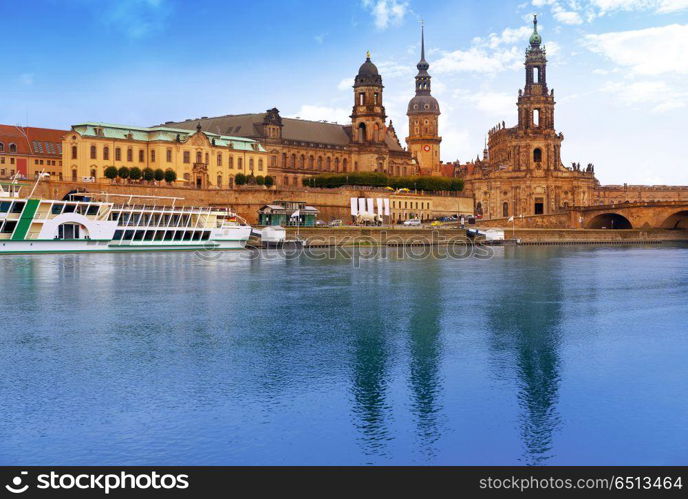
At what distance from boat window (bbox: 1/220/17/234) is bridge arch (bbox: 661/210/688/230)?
77981 millimetres

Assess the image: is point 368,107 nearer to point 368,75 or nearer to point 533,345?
point 368,75

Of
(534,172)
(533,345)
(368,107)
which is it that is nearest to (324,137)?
(368,107)

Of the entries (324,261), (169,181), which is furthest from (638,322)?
(169,181)

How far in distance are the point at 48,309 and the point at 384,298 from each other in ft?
51.6

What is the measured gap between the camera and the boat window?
2520 inches

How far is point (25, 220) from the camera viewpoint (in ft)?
210

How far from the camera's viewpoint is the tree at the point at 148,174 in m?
86.8

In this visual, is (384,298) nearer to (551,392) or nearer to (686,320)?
(686,320)

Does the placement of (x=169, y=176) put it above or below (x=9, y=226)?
above

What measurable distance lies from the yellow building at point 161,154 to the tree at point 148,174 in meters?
2.09

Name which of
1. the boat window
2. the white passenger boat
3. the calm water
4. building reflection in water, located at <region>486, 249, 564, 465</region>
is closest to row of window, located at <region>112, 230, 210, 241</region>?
the white passenger boat
